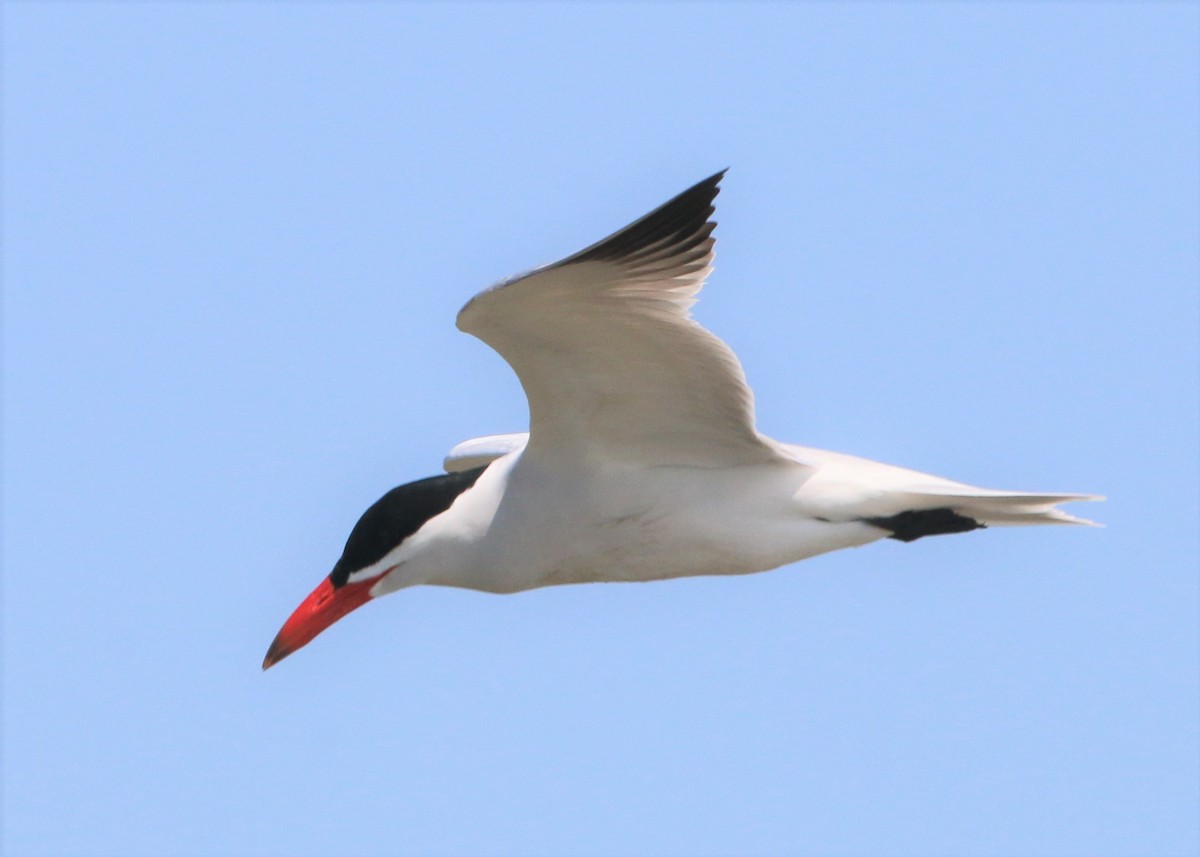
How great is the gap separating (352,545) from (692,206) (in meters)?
2.38

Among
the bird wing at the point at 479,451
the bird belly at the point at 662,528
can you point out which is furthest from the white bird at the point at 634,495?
the bird wing at the point at 479,451

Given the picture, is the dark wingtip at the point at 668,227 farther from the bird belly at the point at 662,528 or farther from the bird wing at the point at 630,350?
the bird belly at the point at 662,528

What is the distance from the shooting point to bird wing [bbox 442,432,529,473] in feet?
31.0

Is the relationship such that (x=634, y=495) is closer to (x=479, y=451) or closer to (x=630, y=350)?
(x=630, y=350)

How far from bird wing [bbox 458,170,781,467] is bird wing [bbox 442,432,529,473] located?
1617mm

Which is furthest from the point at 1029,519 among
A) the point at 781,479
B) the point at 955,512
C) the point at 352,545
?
the point at 352,545

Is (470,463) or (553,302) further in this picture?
(470,463)

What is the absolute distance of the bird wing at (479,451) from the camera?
372 inches

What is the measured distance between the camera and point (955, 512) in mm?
7805

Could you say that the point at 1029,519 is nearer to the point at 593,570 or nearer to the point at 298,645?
the point at 593,570

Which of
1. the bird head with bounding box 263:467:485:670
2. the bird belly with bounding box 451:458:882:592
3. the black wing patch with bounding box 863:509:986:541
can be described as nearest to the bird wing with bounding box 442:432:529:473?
the bird head with bounding box 263:467:485:670

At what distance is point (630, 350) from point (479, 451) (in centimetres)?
235

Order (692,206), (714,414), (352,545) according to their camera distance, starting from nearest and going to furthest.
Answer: (692,206)
(714,414)
(352,545)

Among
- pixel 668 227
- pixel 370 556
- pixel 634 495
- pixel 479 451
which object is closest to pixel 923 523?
pixel 634 495
